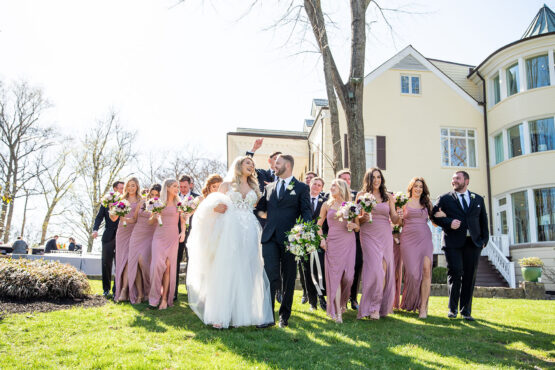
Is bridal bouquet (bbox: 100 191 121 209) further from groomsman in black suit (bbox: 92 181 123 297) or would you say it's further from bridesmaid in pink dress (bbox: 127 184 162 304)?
groomsman in black suit (bbox: 92 181 123 297)

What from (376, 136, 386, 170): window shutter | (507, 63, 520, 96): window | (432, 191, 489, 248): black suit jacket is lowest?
(432, 191, 489, 248): black suit jacket

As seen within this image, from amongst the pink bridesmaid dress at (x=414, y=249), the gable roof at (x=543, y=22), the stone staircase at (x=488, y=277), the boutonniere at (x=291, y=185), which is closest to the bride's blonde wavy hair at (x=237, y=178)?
the boutonniere at (x=291, y=185)

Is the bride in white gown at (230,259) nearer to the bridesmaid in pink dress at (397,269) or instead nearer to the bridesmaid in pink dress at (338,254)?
the bridesmaid in pink dress at (338,254)

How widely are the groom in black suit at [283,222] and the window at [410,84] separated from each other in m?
19.5

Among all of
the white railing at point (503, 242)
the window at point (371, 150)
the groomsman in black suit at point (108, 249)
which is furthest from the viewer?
the window at point (371, 150)

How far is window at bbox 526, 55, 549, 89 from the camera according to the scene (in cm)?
2123

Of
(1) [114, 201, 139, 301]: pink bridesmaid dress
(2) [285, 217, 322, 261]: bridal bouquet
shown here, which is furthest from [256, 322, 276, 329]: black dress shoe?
(1) [114, 201, 139, 301]: pink bridesmaid dress

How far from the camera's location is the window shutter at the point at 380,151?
22.8 m

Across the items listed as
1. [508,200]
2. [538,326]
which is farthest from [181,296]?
[508,200]

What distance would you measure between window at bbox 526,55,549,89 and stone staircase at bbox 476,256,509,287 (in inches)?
361

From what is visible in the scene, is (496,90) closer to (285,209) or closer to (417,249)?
(417,249)

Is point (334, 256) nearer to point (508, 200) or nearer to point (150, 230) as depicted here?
point (150, 230)

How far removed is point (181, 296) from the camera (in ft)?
30.9

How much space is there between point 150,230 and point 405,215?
4924 millimetres
